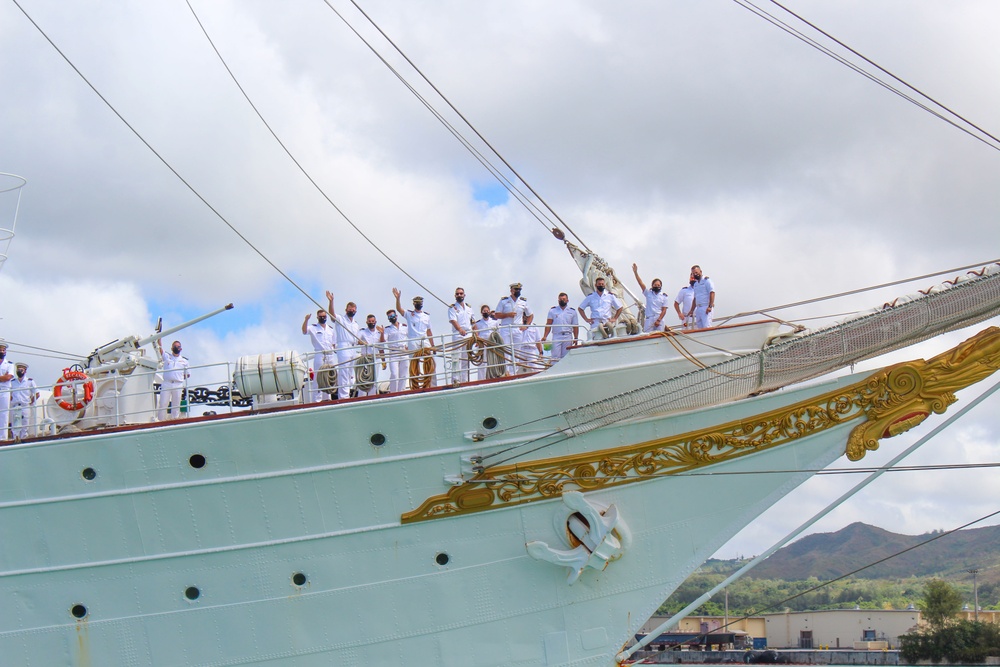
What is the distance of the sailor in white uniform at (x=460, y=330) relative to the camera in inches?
449

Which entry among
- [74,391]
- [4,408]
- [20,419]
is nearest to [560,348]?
[74,391]

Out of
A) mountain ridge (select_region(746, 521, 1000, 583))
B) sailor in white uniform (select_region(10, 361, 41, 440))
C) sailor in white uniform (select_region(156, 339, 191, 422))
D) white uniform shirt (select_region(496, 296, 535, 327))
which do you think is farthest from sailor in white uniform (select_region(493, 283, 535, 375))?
mountain ridge (select_region(746, 521, 1000, 583))

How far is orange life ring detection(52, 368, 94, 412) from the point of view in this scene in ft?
39.2

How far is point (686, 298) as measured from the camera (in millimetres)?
12102

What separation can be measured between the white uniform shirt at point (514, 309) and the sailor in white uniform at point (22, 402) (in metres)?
5.18

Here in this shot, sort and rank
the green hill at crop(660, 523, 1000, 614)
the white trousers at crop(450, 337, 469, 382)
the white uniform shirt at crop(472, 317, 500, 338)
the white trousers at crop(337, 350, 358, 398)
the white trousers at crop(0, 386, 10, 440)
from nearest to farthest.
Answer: the white trousers at crop(450, 337, 469, 382) → the white trousers at crop(337, 350, 358, 398) → the white uniform shirt at crop(472, 317, 500, 338) → the white trousers at crop(0, 386, 10, 440) → the green hill at crop(660, 523, 1000, 614)

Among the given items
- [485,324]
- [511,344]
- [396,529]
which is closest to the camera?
[396,529]

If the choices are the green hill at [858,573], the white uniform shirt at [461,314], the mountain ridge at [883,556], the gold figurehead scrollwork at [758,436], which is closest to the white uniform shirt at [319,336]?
the white uniform shirt at [461,314]

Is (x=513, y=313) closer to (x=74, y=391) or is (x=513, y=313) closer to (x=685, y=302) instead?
(x=685, y=302)

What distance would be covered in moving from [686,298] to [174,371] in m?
6.10

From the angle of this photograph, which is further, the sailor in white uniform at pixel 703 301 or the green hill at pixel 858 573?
the green hill at pixel 858 573

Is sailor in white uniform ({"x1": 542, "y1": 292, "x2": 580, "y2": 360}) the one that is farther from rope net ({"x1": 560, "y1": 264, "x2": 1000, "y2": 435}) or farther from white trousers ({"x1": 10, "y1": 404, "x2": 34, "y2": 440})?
white trousers ({"x1": 10, "y1": 404, "x2": 34, "y2": 440})

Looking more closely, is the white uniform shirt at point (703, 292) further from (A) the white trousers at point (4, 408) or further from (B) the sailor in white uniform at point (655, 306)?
(A) the white trousers at point (4, 408)

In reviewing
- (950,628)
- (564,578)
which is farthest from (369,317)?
(950,628)
